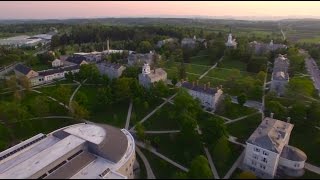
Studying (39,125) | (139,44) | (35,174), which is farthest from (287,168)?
(139,44)

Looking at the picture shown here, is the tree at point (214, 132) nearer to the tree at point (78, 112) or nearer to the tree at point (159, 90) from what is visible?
the tree at point (159, 90)

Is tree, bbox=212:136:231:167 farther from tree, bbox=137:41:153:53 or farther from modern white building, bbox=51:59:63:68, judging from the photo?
tree, bbox=137:41:153:53

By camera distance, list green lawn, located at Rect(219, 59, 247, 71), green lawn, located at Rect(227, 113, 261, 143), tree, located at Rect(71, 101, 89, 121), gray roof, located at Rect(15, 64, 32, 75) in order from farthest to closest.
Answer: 1. green lawn, located at Rect(219, 59, 247, 71)
2. gray roof, located at Rect(15, 64, 32, 75)
3. tree, located at Rect(71, 101, 89, 121)
4. green lawn, located at Rect(227, 113, 261, 143)

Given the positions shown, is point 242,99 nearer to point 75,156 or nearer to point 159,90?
point 159,90

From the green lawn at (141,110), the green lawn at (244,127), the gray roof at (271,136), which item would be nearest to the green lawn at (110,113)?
the green lawn at (141,110)

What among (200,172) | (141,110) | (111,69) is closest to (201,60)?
(111,69)

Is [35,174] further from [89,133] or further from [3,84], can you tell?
[3,84]

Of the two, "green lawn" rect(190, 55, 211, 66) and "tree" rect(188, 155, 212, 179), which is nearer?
"tree" rect(188, 155, 212, 179)

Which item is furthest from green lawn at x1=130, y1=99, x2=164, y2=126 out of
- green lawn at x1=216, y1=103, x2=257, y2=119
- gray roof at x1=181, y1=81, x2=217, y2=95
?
green lawn at x1=216, y1=103, x2=257, y2=119
